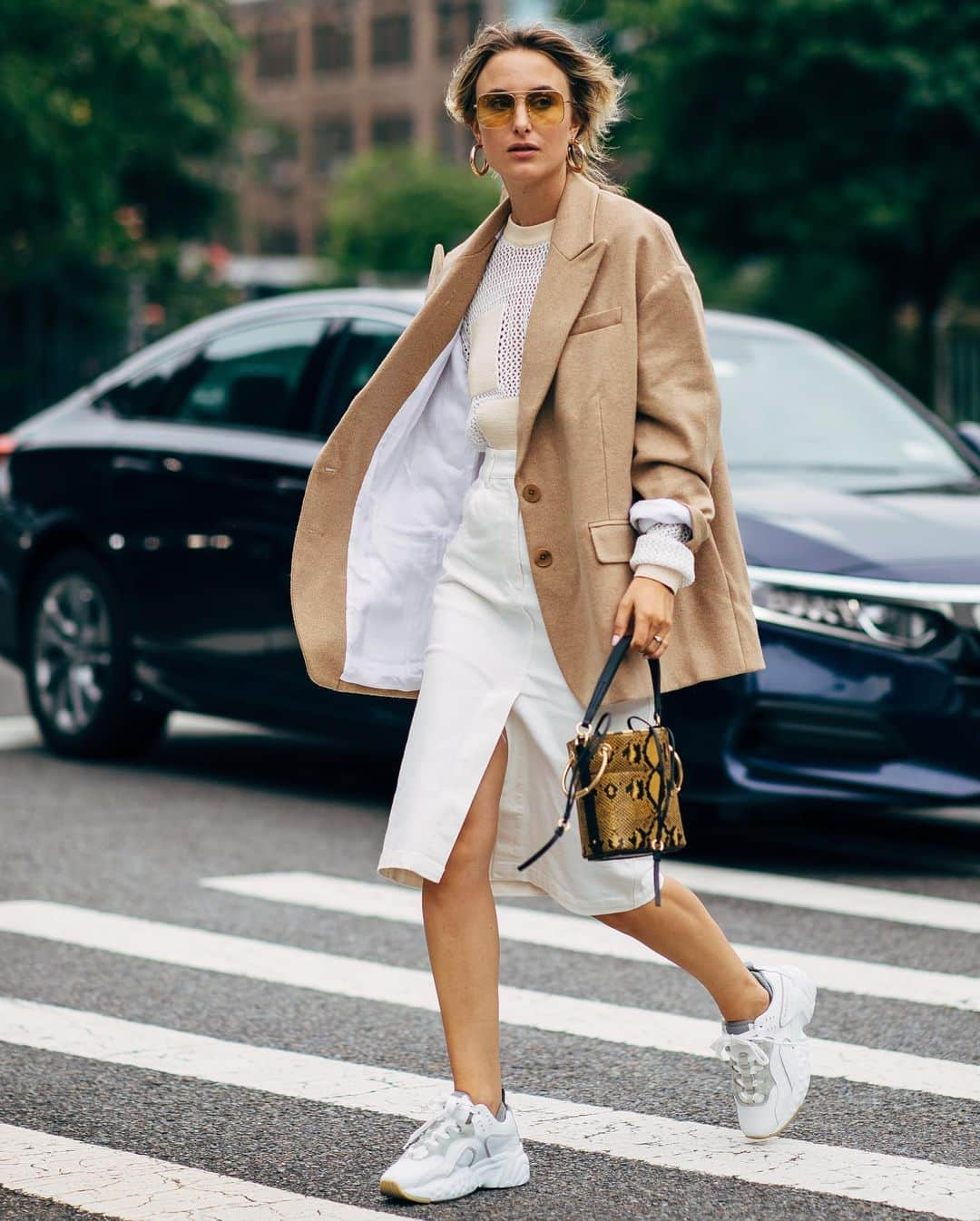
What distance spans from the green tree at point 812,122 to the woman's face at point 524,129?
84.2 feet

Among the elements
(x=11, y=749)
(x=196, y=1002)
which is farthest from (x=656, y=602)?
(x=11, y=749)

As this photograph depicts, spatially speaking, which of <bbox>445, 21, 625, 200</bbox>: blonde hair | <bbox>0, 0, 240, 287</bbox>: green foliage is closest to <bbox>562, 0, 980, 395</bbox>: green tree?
<bbox>0, 0, 240, 287</bbox>: green foliage

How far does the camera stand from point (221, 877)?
6359mm

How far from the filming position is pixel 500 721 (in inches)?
143

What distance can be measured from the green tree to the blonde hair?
25.5 m

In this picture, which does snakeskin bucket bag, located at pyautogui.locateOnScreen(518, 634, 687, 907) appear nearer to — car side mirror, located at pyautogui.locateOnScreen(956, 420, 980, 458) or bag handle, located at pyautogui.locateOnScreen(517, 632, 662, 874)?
bag handle, located at pyautogui.locateOnScreen(517, 632, 662, 874)

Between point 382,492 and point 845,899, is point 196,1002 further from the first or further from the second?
point 845,899

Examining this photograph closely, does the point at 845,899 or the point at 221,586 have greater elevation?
the point at 221,586

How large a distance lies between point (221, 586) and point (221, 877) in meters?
1.40

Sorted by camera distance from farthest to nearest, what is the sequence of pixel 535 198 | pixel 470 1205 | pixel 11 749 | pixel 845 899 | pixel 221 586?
1. pixel 11 749
2. pixel 221 586
3. pixel 845 899
4. pixel 535 198
5. pixel 470 1205

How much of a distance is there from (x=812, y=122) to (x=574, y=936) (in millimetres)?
26754

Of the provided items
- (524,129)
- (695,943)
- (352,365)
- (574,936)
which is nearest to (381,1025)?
(574,936)

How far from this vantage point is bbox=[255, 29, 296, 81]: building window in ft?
323

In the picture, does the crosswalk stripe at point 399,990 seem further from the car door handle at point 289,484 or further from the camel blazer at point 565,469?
the car door handle at point 289,484
